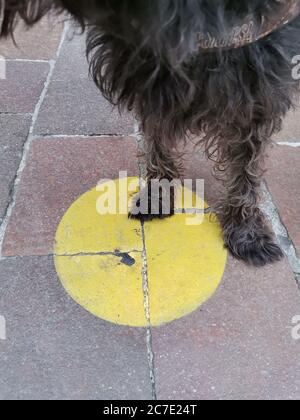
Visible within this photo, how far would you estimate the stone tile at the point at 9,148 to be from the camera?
237cm

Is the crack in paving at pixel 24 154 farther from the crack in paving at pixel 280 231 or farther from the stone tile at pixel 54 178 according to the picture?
the crack in paving at pixel 280 231

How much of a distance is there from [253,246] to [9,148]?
140 centimetres

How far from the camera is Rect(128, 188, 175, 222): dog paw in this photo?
2.26m

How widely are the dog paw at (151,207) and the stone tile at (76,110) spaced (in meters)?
0.59

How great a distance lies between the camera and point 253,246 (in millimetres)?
2084

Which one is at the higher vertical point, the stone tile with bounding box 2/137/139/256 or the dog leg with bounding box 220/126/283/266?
the dog leg with bounding box 220/126/283/266

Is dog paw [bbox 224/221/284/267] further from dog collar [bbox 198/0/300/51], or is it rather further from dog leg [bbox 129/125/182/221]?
dog collar [bbox 198/0/300/51]

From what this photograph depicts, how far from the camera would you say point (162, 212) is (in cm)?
229

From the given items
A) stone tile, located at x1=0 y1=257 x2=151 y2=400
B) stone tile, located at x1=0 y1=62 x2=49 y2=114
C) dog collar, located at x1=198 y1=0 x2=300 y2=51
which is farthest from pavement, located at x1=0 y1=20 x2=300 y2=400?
dog collar, located at x1=198 y1=0 x2=300 y2=51

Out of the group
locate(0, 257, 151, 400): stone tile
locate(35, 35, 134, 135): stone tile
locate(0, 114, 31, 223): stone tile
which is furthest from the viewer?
locate(35, 35, 134, 135): stone tile

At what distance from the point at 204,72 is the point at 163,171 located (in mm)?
860

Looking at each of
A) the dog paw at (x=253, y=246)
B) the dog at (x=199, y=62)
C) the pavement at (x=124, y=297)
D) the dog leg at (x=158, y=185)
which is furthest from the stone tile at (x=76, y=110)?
the dog paw at (x=253, y=246)

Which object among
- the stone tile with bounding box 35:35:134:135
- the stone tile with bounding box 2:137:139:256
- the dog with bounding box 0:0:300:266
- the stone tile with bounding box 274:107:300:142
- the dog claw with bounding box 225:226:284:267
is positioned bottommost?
the stone tile with bounding box 2:137:139:256

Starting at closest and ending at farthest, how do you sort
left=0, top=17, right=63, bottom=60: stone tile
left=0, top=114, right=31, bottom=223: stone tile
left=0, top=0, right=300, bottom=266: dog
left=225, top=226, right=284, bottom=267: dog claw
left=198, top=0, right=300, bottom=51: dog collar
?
left=0, top=0, right=300, bottom=266: dog, left=198, top=0, right=300, bottom=51: dog collar, left=225, top=226, right=284, bottom=267: dog claw, left=0, top=114, right=31, bottom=223: stone tile, left=0, top=17, right=63, bottom=60: stone tile
